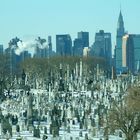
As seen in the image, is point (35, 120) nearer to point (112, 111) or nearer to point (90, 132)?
point (90, 132)

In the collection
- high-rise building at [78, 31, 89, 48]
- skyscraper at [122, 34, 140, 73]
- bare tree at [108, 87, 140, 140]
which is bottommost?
bare tree at [108, 87, 140, 140]

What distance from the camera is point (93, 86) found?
50406mm

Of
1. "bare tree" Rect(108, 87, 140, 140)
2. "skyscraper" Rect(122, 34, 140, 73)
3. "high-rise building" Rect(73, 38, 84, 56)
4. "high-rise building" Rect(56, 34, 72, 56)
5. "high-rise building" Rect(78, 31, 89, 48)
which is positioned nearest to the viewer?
"bare tree" Rect(108, 87, 140, 140)

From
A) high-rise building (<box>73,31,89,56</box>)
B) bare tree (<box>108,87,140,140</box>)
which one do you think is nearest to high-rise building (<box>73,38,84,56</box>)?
high-rise building (<box>73,31,89,56</box>)

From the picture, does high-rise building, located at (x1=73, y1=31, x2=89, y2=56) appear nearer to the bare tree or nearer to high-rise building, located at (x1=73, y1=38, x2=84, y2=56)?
high-rise building, located at (x1=73, y1=38, x2=84, y2=56)

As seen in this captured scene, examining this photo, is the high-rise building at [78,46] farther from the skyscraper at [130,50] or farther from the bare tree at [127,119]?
the bare tree at [127,119]

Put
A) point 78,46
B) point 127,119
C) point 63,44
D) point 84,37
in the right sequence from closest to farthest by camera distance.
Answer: point 127,119
point 63,44
point 78,46
point 84,37

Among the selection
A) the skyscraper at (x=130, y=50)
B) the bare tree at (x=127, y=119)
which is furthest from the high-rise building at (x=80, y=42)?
the bare tree at (x=127, y=119)

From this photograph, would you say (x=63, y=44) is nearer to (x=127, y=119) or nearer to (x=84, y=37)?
(x=84, y=37)

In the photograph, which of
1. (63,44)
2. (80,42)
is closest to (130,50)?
(80,42)

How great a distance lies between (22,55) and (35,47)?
49.7 ft

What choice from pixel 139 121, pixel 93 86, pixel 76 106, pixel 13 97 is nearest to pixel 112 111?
pixel 139 121

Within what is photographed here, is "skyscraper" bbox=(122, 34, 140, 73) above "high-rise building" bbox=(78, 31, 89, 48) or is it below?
below

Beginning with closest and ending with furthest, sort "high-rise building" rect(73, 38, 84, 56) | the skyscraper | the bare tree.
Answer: the bare tree < "high-rise building" rect(73, 38, 84, 56) < the skyscraper
